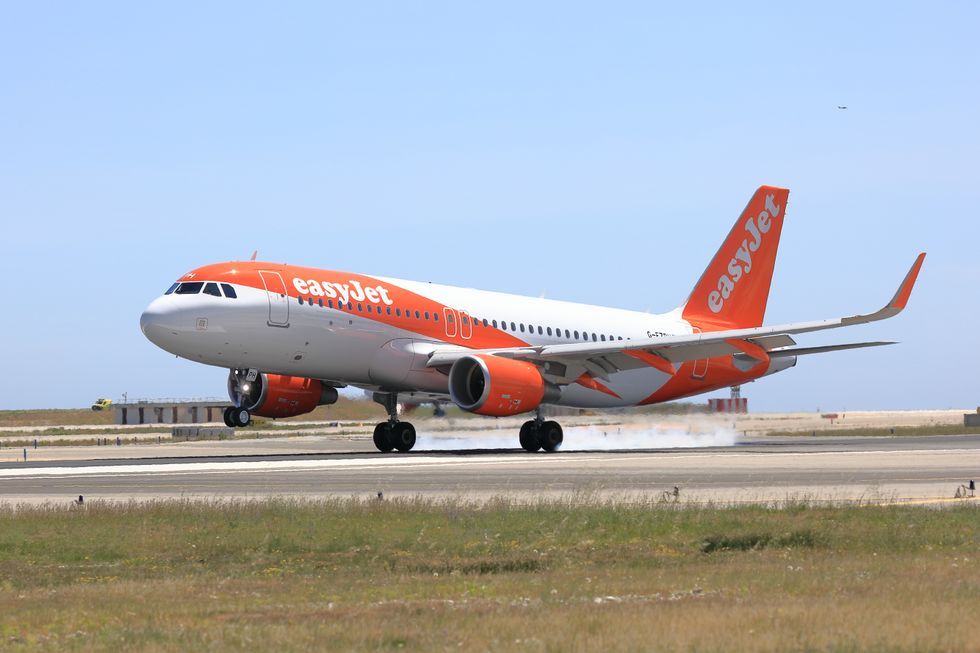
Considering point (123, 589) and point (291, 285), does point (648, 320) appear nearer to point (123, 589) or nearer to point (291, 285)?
point (291, 285)

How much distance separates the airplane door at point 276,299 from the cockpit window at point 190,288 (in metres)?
1.91

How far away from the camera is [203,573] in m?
14.7

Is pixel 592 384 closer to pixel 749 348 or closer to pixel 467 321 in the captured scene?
pixel 467 321

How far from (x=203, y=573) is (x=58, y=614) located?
316 centimetres

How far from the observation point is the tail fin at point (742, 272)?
179ft

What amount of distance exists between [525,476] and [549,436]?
50.0 ft

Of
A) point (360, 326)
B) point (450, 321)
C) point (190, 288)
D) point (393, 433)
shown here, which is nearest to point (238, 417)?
point (190, 288)

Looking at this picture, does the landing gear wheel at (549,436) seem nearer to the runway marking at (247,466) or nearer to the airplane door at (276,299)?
the runway marking at (247,466)

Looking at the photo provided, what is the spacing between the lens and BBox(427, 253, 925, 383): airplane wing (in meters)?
43.0

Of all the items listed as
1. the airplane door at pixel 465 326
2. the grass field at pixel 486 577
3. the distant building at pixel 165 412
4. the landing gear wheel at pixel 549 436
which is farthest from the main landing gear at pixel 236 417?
the distant building at pixel 165 412

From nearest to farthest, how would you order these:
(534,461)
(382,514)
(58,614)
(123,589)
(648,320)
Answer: (58,614), (123,589), (382,514), (534,461), (648,320)

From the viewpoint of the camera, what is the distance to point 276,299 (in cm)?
4000

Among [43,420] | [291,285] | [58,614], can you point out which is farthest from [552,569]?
[43,420]

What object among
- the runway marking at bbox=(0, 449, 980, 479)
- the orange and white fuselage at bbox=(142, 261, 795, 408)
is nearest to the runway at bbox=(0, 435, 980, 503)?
the runway marking at bbox=(0, 449, 980, 479)
